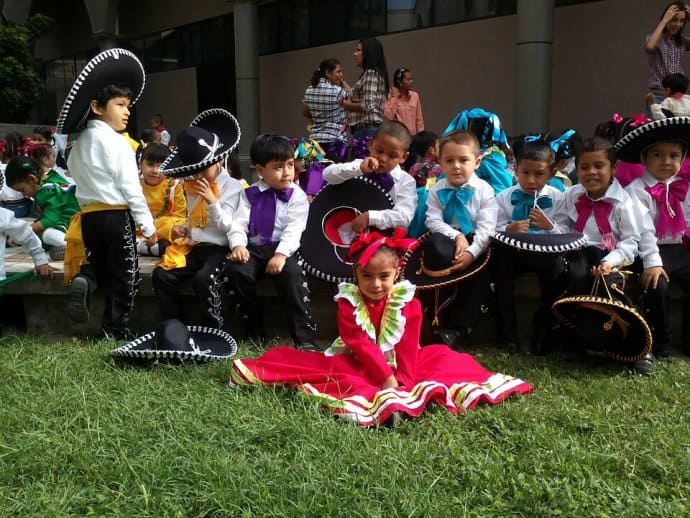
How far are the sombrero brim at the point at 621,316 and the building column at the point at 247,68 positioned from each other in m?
10.3

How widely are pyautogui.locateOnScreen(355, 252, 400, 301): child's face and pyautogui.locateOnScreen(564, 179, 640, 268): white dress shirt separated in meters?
1.18

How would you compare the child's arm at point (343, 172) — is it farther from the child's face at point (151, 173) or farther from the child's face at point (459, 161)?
the child's face at point (151, 173)

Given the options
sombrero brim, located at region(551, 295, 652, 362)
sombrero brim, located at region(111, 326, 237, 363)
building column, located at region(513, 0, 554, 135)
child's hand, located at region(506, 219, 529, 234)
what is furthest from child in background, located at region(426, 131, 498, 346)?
building column, located at region(513, 0, 554, 135)

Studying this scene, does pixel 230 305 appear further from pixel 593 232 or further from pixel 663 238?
pixel 663 238

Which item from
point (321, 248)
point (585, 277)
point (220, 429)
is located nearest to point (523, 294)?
point (585, 277)

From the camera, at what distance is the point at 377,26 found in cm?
1252

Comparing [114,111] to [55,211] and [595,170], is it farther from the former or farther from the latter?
[595,170]

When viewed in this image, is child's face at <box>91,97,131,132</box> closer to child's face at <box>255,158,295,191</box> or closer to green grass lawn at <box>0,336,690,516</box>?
child's face at <box>255,158,295,191</box>

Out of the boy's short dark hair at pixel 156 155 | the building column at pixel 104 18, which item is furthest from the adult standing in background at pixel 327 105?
the building column at pixel 104 18

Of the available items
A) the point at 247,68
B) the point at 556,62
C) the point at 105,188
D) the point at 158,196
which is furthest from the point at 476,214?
the point at 247,68

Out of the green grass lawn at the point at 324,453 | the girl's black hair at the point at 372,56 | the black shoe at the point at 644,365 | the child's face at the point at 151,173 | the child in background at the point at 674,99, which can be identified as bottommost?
the green grass lawn at the point at 324,453

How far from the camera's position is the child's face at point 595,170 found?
3732 mm

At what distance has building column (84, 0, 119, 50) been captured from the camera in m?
18.2

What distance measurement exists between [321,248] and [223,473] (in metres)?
1.97
